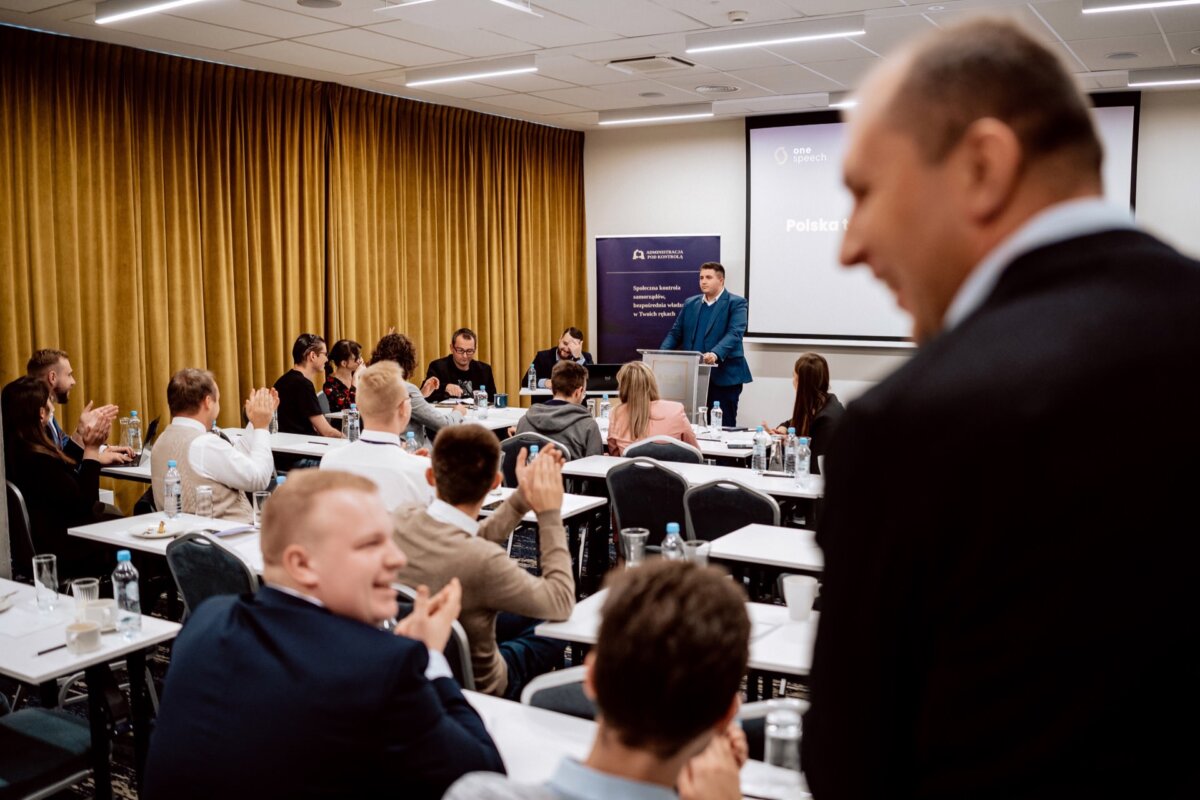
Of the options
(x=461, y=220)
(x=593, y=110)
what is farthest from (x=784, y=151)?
(x=461, y=220)

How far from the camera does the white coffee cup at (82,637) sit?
107 inches

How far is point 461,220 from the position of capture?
10.0 metres

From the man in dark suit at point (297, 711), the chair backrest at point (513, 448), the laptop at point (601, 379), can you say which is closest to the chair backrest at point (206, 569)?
the man in dark suit at point (297, 711)

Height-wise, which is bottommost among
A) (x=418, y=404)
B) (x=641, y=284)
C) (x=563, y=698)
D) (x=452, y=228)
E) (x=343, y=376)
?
(x=563, y=698)

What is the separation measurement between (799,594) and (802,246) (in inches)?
309

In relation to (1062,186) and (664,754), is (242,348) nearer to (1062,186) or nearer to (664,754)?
(664,754)

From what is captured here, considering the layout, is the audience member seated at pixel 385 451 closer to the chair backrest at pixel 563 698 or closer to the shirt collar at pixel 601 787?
the chair backrest at pixel 563 698

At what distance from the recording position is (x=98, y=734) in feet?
8.87

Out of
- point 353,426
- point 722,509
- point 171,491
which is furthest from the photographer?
point 353,426

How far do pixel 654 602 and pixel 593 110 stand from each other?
927cm

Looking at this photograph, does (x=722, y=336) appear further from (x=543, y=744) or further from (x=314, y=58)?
(x=543, y=744)

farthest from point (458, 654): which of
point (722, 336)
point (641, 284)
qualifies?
point (641, 284)

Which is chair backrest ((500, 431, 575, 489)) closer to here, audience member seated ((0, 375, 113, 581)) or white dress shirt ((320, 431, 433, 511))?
white dress shirt ((320, 431, 433, 511))

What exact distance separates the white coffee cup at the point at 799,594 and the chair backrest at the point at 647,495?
1782 mm
